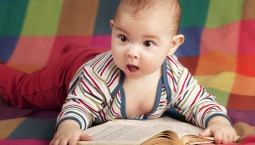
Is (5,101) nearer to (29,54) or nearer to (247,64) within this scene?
(29,54)

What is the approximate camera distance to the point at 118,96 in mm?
1113

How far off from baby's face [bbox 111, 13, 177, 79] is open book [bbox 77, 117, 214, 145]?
128 millimetres

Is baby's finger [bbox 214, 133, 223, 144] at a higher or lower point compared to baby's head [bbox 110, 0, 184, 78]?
lower

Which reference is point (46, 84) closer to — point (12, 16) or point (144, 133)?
point (144, 133)

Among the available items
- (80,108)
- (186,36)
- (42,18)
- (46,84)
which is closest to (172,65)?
(80,108)

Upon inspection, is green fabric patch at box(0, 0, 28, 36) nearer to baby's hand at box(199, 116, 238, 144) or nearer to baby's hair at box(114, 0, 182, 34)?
baby's hair at box(114, 0, 182, 34)

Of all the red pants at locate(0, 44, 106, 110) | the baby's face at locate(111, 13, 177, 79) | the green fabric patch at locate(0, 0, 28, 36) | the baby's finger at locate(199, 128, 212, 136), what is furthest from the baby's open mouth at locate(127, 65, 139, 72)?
the green fabric patch at locate(0, 0, 28, 36)

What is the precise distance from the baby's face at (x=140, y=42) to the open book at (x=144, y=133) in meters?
0.13

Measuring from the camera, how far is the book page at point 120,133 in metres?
0.91

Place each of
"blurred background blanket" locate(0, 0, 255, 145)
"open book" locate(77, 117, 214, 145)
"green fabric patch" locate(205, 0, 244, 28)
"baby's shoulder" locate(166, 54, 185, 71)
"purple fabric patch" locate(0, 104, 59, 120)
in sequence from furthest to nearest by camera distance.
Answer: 1. "green fabric patch" locate(205, 0, 244, 28)
2. "blurred background blanket" locate(0, 0, 255, 145)
3. "purple fabric patch" locate(0, 104, 59, 120)
4. "baby's shoulder" locate(166, 54, 185, 71)
5. "open book" locate(77, 117, 214, 145)

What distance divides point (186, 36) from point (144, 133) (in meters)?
0.95

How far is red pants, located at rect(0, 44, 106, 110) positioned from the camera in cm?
135

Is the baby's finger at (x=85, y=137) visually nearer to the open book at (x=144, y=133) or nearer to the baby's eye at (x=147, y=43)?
the open book at (x=144, y=133)

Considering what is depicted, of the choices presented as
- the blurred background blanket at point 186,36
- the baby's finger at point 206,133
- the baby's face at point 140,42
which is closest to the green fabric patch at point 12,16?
the blurred background blanket at point 186,36
